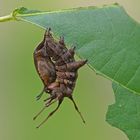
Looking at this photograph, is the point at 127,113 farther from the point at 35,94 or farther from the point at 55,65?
the point at 35,94

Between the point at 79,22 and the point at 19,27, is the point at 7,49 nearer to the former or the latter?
the point at 19,27

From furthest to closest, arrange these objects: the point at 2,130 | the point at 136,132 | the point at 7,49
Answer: the point at 7,49 → the point at 2,130 → the point at 136,132

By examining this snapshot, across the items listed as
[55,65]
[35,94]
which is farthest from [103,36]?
[35,94]

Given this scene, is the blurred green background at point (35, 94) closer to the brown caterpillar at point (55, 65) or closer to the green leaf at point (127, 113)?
the brown caterpillar at point (55, 65)

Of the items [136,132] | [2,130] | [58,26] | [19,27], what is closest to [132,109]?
[136,132]

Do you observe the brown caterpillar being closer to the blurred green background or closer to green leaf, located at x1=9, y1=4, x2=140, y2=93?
green leaf, located at x1=9, y1=4, x2=140, y2=93
